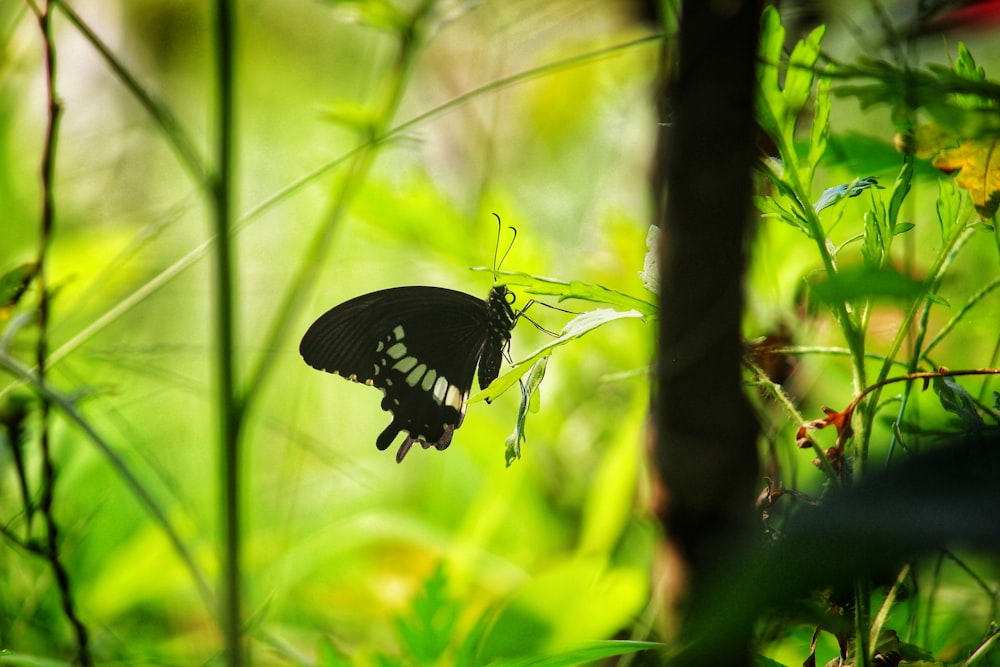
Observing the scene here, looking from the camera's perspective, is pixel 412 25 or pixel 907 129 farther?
pixel 412 25

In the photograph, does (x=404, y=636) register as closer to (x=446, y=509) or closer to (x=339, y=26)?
(x=446, y=509)

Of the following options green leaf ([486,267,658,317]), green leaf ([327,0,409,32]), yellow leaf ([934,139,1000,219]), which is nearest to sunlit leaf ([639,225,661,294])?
green leaf ([486,267,658,317])

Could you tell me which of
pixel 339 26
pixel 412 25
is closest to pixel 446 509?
pixel 412 25

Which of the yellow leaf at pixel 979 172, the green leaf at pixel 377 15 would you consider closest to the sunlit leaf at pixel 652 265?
the yellow leaf at pixel 979 172

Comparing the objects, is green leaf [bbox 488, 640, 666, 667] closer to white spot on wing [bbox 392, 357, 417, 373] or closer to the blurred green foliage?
the blurred green foliage

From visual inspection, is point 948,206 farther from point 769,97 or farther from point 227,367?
point 227,367

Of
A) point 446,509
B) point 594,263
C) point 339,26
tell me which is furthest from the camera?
point 339,26
